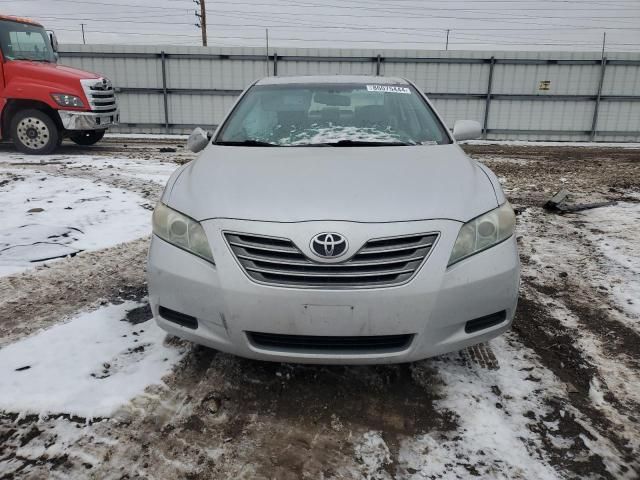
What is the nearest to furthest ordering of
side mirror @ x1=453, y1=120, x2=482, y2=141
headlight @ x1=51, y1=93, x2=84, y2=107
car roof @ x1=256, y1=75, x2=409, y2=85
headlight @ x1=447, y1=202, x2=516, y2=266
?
1. headlight @ x1=447, y1=202, x2=516, y2=266
2. side mirror @ x1=453, y1=120, x2=482, y2=141
3. car roof @ x1=256, y1=75, x2=409, y2=85
4. headlight @ x1=51, y1=93, x2=84, y2=107

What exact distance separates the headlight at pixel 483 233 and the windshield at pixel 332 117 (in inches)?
42.0

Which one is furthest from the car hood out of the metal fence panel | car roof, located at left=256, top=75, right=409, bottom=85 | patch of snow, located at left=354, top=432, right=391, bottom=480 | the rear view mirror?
the metal fence panel

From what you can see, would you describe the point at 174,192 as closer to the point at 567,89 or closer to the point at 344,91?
the point at 344,91

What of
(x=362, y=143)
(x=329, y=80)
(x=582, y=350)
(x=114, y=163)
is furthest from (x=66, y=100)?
(x=582, y=350)

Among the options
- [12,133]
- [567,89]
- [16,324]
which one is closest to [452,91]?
[567,89]

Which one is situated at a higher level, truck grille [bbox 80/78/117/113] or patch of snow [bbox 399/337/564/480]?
truck grille [bbox 80/78/117/113]

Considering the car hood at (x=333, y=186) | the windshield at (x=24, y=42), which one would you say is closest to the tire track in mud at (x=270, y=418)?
the car hood at (x=333, y=186)

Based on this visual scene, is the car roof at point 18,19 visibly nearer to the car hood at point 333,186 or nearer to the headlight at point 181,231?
the car hood at point 333,186

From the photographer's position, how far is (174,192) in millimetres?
2582

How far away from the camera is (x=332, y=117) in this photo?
3617mm

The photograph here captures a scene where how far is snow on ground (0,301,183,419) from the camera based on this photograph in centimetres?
225

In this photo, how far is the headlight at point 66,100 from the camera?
32.1ft

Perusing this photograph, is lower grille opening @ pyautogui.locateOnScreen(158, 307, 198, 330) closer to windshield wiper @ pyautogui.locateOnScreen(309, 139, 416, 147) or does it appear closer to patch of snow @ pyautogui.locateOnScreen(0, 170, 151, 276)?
windshield wiper @ pyautogui.locateOnScreen(309, 139, 416, 147)

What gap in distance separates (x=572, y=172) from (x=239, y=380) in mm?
8517
